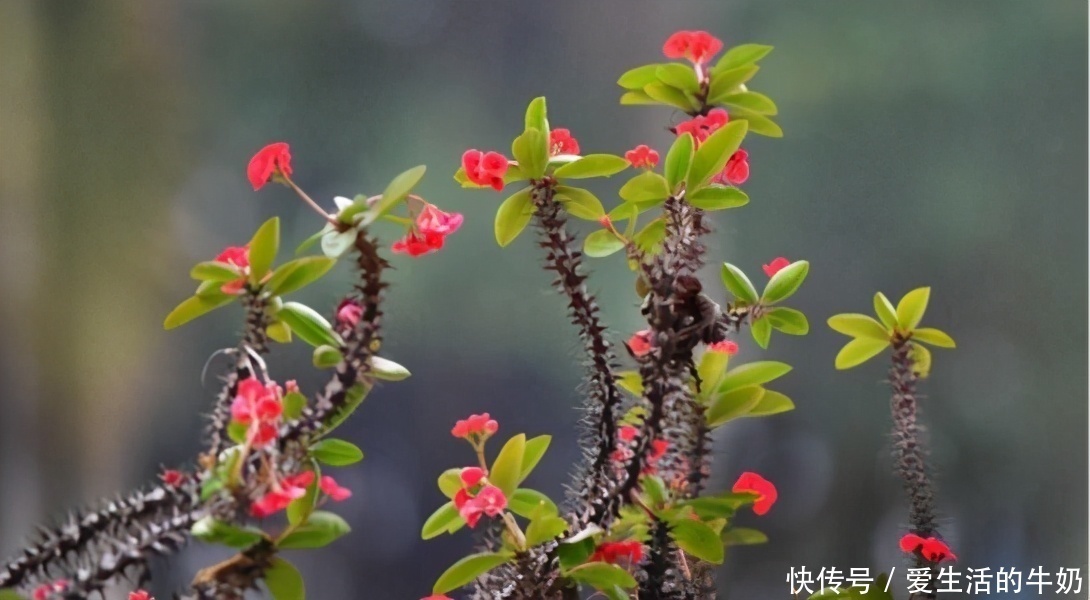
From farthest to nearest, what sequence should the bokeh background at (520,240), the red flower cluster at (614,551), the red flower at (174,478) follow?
the bokeh background at (520,240) → the red flower cluster at (614,551) → the red flower at (174,478)

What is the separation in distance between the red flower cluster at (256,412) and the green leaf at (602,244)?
1.41 feet

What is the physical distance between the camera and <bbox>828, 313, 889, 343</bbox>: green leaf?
1.04 meters

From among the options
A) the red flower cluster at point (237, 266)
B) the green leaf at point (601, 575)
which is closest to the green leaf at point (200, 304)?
the red flower cluster at point (237, 266)

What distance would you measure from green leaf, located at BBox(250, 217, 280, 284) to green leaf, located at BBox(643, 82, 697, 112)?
436mm

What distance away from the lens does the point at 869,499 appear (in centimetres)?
125

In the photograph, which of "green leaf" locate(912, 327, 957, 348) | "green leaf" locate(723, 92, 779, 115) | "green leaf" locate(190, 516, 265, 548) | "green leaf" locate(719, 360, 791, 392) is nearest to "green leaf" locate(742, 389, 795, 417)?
"green leaf" locate(719, 360, 791, 392)

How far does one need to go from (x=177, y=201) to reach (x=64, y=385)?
1.12 feet

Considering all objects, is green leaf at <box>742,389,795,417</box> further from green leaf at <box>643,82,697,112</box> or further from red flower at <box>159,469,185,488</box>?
red flower at <box>159,469,185,488</box>

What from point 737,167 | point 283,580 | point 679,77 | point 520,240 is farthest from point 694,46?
point 283,580

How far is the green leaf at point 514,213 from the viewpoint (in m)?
0.85

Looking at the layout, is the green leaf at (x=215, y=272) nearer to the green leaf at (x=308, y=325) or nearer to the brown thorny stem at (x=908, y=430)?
the green leaf at (x=308, y=325)

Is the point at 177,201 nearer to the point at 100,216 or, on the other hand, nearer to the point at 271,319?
the point at 100,216

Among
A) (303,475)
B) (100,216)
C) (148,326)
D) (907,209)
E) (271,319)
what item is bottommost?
(303,475)

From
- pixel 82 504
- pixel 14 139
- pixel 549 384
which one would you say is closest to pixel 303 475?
pixel 549 384
